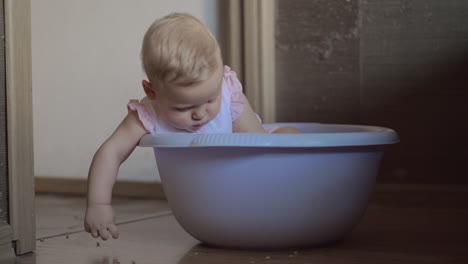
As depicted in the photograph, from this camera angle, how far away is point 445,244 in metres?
1.19

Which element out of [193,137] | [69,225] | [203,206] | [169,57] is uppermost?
[169,57]

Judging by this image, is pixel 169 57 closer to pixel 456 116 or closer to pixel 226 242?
pixel 226 242

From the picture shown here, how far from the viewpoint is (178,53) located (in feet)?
3.47

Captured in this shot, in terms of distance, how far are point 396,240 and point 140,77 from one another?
3.10ft

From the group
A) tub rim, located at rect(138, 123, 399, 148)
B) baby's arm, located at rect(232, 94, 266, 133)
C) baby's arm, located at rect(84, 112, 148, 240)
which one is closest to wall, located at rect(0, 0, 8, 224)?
baby's arm, located at rect(84, 112, 148, 240)

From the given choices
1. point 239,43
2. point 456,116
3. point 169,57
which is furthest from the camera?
point 239,43

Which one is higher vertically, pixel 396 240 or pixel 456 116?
pixel 456 116

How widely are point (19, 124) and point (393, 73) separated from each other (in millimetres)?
936

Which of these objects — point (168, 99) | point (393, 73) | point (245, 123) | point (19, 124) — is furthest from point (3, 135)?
point (393, 73)

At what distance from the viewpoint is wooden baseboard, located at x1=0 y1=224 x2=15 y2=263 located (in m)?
1.12

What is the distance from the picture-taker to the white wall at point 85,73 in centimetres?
194

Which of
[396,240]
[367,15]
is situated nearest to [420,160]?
[367,15]

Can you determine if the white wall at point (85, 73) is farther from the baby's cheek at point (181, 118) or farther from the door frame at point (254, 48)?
the baby's cheek at point (181, 118)

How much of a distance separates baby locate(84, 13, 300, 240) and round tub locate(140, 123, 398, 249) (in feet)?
0.15
